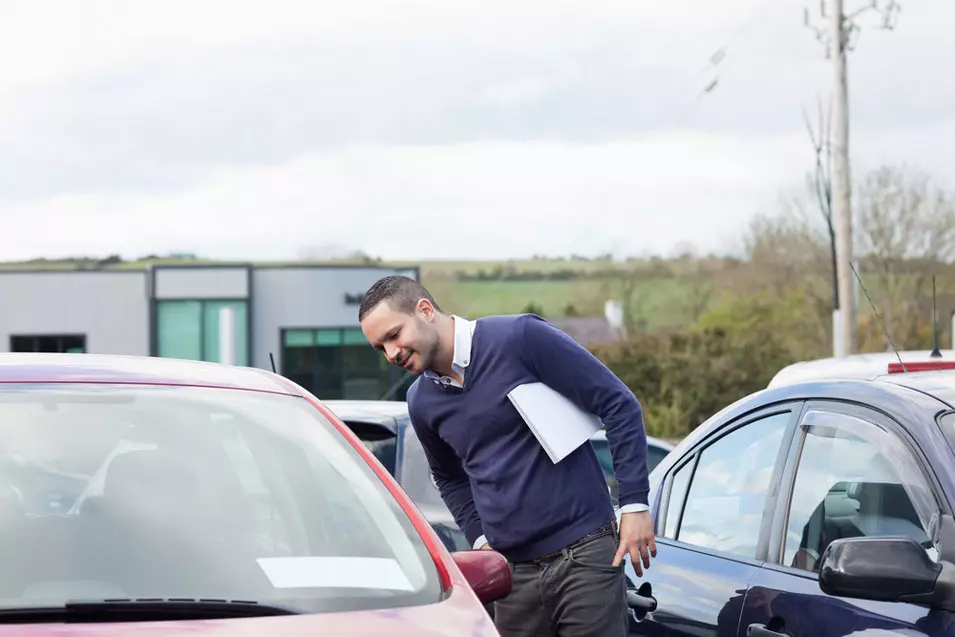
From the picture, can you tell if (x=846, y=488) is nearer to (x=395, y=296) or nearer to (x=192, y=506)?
Answer: (x=395, y=296)

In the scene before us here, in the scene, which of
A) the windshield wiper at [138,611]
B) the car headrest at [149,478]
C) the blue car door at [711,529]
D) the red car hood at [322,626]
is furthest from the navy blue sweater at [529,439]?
the windshield wiper at [138,611]

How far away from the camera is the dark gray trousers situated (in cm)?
449

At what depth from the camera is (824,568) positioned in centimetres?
353

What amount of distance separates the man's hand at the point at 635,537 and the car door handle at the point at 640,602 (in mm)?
260

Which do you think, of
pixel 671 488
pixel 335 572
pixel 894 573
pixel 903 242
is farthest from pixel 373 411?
pixel 903 242

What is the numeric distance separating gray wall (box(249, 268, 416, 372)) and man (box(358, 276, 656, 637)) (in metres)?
52.2

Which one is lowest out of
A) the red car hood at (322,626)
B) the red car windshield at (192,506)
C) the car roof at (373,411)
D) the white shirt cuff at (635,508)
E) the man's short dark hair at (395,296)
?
the car roof at (373,411)

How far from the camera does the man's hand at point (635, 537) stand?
4.35 meters

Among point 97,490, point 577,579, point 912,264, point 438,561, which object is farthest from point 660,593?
point 912,264

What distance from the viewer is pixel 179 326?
56469 millimetres

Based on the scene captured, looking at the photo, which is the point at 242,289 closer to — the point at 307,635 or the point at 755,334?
the point at 755,334

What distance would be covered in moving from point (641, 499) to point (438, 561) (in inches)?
46.2

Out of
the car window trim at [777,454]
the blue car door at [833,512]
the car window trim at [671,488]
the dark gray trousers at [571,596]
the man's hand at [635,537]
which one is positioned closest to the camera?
the blue car door at [833,512]

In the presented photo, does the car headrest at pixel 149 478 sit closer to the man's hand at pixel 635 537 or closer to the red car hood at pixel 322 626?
the red car hood at pixel 322 626
